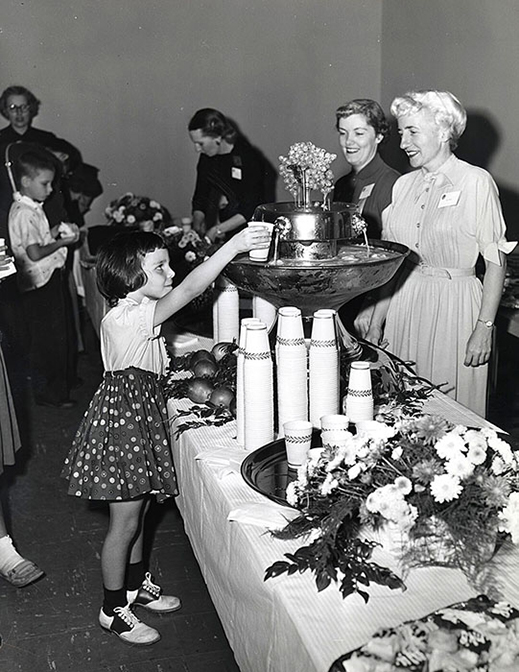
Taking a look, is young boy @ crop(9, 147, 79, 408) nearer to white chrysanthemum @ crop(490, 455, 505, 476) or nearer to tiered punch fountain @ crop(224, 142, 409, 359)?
tiered punch fountain @ crop(224, 142, 409, 359)

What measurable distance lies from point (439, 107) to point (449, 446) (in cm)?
164

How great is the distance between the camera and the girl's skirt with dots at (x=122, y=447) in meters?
2.14

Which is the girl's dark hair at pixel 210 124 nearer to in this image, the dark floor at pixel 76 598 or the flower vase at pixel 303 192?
the flower vase at pixel 303 192

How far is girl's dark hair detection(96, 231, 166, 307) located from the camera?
85.2 inches

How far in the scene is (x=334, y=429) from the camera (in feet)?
5.80

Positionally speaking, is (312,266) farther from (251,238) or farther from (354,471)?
(354,471)

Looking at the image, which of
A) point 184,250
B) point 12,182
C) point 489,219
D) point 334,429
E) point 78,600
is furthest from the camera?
point 12,182

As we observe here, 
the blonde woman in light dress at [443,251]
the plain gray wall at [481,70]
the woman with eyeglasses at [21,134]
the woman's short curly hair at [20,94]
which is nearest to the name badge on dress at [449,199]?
the blonde woman in light dress at [443,251]

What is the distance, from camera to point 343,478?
4.86 feet

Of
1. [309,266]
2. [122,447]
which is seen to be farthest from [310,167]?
[122,447]

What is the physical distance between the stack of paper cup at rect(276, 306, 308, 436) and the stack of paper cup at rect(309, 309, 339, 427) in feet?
0.07

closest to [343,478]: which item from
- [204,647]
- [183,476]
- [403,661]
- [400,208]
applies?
[403,661]

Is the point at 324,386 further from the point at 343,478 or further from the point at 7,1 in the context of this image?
the point at 7,1

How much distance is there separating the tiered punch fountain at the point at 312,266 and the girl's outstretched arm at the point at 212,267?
111 millimetres
